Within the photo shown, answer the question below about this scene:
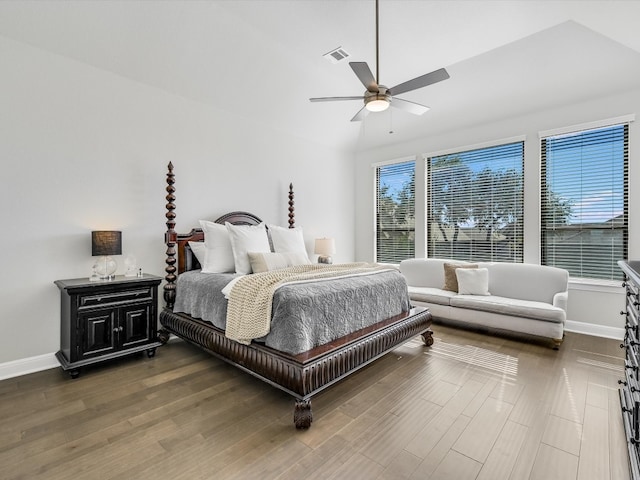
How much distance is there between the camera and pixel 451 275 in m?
4.64

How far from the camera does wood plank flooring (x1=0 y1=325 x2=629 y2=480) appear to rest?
5.57ft

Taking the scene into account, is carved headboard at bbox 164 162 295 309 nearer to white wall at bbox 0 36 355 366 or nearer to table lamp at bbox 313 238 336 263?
white wall at bbox 0 36 355 366

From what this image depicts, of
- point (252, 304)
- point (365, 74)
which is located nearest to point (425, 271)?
point (365, 74)

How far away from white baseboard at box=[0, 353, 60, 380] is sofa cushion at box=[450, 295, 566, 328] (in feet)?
14.8

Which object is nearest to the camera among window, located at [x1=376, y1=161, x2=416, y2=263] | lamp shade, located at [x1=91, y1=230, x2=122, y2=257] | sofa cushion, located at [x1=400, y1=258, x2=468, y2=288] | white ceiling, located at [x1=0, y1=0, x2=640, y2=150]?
white ceiling, located at [x1=0, y1=0, x2=640, y2=150]

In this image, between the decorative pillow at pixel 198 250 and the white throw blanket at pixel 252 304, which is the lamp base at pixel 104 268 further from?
the white throw blanket at pixel 252 304

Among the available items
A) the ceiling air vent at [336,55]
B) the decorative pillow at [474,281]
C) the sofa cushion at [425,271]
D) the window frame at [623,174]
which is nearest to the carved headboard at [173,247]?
the ceiling air vent at [336,55]

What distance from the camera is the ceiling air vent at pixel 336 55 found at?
3738mm

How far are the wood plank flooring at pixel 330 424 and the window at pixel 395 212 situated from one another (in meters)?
3.10

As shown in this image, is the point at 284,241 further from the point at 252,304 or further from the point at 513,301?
the point at 513,301

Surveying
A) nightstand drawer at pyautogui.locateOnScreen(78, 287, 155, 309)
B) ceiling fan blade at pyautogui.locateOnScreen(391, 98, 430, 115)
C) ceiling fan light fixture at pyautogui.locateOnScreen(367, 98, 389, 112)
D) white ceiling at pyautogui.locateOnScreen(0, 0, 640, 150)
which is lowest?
nightstand drawer at pyautogui.locateOnScreen(78, 287, 155, 309)

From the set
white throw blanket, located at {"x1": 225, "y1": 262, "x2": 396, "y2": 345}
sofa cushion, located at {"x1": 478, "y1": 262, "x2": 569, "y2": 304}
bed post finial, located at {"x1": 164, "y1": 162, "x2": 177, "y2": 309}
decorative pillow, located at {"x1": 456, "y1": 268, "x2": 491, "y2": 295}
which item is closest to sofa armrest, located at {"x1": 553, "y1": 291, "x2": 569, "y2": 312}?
sofa cushion, located at {"x1": 478, "y1": 262, "x2": 569, "y2": 304}

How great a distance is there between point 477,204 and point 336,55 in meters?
3.11

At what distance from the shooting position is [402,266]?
5.45m
